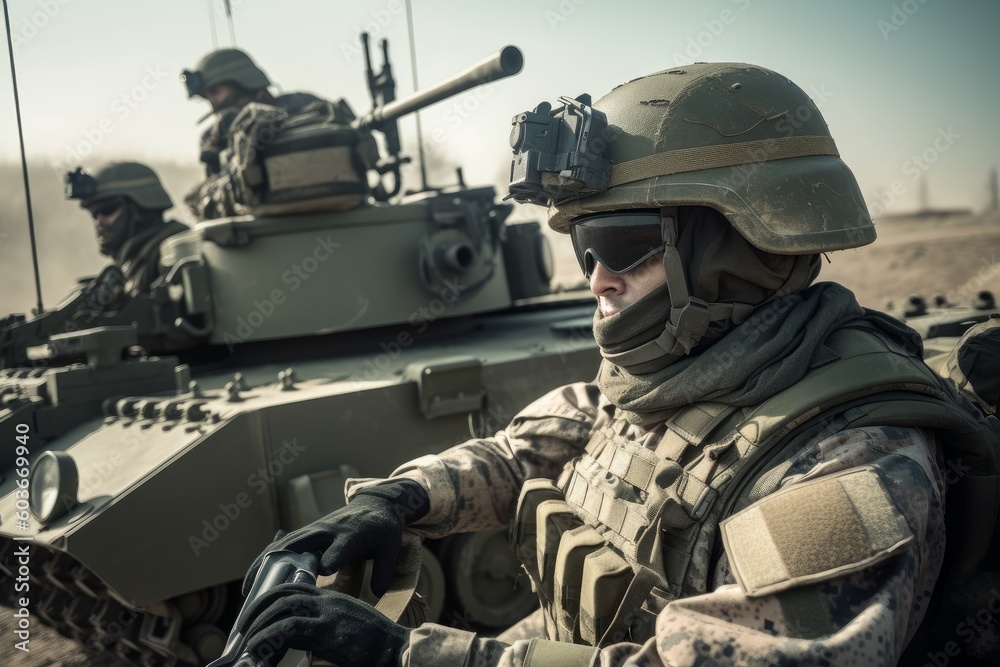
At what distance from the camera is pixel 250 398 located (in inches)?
181

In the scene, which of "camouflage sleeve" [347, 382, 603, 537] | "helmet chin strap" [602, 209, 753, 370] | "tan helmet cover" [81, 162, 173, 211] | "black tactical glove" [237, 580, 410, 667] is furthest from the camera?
"tan helmet cover" [81, 162, 173, 211]

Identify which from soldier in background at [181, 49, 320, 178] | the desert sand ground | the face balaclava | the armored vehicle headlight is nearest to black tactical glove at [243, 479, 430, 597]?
the face balaclava

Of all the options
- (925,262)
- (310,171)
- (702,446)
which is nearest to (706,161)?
(702,446)

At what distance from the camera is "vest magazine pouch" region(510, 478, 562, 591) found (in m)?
2.48

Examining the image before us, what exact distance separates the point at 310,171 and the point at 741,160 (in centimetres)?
386

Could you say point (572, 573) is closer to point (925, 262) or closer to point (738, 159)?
Answer: point (738, 159)

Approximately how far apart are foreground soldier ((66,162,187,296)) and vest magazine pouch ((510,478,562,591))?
5058 millimetres

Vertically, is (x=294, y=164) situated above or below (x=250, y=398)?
above

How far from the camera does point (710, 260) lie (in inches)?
86.6

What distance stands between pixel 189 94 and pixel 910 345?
22.3 ft

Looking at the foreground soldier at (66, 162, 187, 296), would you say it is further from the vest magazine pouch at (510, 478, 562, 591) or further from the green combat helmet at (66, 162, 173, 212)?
the vest magazine pouch at (510, 478, 562, 591)

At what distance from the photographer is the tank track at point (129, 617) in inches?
168

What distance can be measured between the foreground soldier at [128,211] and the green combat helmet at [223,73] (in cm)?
89

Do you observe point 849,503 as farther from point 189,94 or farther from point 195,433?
point 189,94
